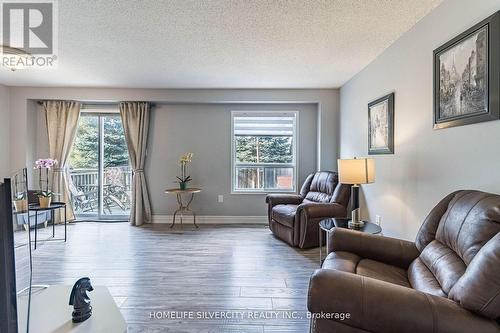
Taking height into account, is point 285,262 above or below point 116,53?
below

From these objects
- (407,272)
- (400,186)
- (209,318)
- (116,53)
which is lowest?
(209,318)

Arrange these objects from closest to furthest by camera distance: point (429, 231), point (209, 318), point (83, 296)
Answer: point (83, 296), point (429, 231), point (209, 318)

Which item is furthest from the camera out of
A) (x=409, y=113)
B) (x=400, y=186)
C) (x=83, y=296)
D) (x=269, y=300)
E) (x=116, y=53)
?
(x=116, y=53)

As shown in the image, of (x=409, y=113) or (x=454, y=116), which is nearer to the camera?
(x=454, y=116)

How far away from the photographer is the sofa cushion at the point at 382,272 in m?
1.71

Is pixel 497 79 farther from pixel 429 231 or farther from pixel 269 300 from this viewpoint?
pixel 269 300

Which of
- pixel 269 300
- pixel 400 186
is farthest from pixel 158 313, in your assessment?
pixel 400 186

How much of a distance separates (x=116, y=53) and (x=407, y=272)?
11.5 feet

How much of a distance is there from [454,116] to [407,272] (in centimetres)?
114

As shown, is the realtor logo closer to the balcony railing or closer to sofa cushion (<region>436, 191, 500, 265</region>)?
the balcony railing

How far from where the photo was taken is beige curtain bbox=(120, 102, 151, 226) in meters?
4.90

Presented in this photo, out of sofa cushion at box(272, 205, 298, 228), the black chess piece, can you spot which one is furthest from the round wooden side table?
the black chess piece

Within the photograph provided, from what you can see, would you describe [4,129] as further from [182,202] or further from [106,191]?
[182,202]

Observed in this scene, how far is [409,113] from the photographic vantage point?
102 inches
